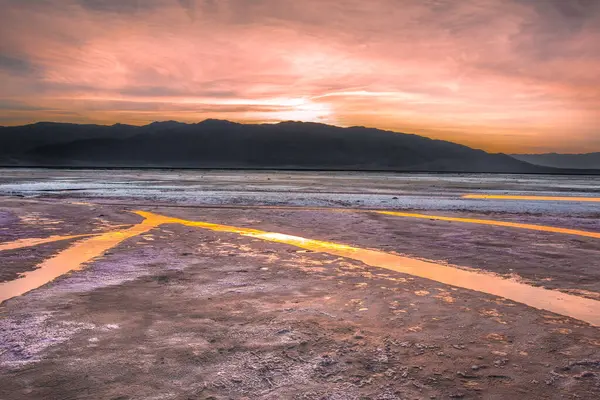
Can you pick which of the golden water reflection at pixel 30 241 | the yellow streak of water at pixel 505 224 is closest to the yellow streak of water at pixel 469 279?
the golden water reflection at pixel 30 241

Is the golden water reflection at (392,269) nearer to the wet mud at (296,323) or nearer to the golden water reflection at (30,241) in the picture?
the wet mud at (296,323)

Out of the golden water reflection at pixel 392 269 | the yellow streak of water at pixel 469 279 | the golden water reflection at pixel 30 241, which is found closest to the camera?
the yellow streak of water at pixel 469 279

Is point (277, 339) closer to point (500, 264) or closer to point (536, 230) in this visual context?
point (500, 264)

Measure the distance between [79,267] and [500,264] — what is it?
7903 mm

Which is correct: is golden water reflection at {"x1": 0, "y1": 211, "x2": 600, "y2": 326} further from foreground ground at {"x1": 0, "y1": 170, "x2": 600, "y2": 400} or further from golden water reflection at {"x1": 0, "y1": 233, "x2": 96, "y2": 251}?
golden water reflection at {"x1": 0, "y1": 233, "x2": 96, "y2": 251}

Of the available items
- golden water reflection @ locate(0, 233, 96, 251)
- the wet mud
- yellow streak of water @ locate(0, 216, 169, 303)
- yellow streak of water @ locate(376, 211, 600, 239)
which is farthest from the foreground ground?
yellow streak of water @ locate(376, 211, 600, 239)

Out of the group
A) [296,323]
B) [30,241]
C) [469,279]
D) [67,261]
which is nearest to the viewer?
[296,323]

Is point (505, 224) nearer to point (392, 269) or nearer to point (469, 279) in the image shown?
point (469, 279)

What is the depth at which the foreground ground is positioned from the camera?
3.85 meters

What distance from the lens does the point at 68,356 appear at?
14.2 feet

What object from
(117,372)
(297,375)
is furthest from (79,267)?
(297,375)

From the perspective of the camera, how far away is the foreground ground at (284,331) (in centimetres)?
385

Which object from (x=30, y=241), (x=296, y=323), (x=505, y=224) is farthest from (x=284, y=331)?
(x=505, y=224)

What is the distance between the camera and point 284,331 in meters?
5.09
